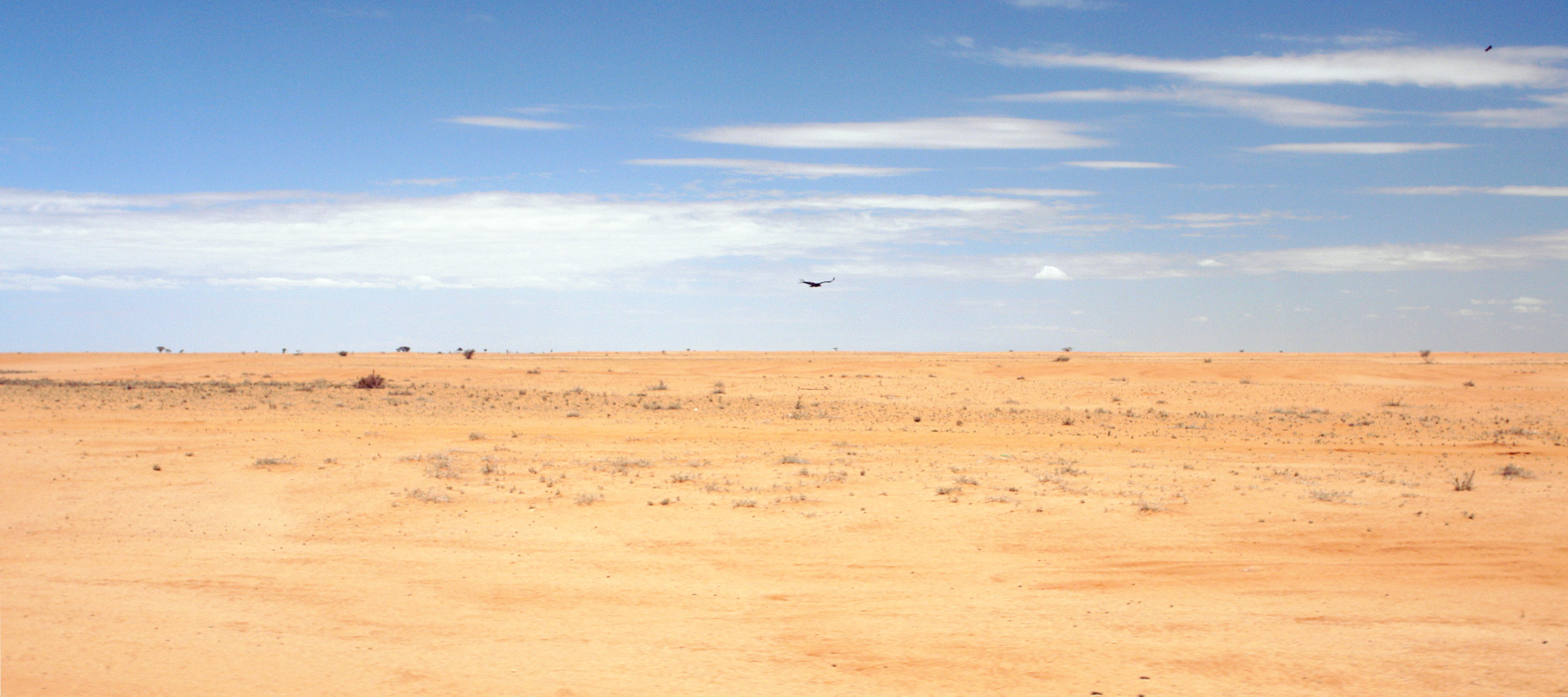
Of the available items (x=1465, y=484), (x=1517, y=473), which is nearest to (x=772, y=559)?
(x=1465, y=484)

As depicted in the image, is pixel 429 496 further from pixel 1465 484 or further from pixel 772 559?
pixel 1465 484

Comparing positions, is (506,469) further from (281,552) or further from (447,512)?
(281,552)

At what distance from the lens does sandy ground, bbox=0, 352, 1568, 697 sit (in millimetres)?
6977

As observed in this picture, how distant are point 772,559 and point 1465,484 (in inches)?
405

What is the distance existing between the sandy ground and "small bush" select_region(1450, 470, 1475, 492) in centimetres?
24

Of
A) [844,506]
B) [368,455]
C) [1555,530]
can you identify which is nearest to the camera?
[1555,530]

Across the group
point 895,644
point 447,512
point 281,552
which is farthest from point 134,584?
point 895,644

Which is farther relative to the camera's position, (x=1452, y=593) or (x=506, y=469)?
(x=506, y=469)

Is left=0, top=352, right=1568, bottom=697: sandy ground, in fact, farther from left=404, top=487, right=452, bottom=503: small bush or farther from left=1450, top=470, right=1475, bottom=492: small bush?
left=1450, top=470, right=1475, bottom=492: small bush

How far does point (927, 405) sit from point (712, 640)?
22297 millimetres

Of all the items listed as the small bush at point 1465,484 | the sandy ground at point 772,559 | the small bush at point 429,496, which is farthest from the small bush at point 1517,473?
the small bush at point 429,496

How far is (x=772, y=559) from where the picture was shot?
10.2 m

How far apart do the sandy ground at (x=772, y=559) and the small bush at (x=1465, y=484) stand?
0.24 meters

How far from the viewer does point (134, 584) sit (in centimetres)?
898
